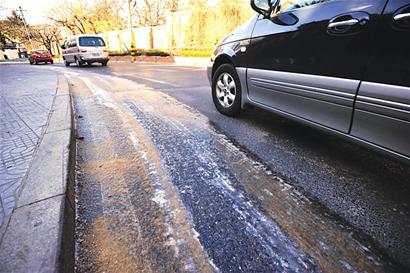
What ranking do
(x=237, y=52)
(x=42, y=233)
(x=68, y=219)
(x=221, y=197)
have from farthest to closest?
(x=237, y=52)
(x=221, y=197)
(x=68, y=219)
(x=42, y=233)

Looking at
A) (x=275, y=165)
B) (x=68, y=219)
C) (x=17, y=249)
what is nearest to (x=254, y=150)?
(x=275, y=165)

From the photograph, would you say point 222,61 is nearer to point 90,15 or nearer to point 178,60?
point 178,60

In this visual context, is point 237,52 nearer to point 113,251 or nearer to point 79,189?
point 79,189

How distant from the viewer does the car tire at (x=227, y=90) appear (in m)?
3.48

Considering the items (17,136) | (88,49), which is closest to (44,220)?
(17,136)

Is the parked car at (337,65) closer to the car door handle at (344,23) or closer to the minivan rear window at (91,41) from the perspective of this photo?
the car door handle at (344,23)

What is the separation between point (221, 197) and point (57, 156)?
5.28 feet

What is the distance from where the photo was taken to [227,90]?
12.1 feet

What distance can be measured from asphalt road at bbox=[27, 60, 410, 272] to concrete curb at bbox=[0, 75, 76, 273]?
746 mm

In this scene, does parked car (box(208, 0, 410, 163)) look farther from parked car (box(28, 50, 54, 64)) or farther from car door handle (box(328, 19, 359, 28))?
parked car (box(28, 50, 54, 64))

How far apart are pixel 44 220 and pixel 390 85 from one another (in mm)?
2290

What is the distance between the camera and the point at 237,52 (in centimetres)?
326

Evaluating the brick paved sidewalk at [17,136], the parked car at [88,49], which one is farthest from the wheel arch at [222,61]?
the parked car at [88,49]

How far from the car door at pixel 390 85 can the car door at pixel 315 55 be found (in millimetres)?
76
